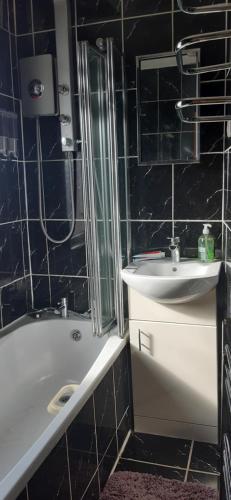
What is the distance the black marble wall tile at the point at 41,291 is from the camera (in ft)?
8.45

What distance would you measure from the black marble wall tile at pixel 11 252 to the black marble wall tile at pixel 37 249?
87 mm

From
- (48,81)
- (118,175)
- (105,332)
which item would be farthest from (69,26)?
(105,332)

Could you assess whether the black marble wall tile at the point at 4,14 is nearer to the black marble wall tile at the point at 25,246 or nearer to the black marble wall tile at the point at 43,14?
the black marble wall tile at the point at 43,14

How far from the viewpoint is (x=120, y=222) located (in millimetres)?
2141

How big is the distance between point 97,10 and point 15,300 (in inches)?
65.4

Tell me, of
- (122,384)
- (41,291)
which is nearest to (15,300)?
(41,291)

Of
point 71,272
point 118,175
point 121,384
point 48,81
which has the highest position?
point 48,81

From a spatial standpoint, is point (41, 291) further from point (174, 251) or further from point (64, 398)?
point (174, 251)

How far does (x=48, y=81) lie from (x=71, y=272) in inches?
42.8

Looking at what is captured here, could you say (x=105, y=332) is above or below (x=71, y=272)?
below

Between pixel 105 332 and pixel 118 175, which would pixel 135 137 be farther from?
pixel 105 332

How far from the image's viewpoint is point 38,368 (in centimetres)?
241

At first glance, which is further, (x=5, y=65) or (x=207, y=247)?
(x=5, y=65)

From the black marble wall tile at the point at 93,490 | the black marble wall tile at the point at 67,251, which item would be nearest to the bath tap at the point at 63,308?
the black marble wall tile at the point at 67,251
